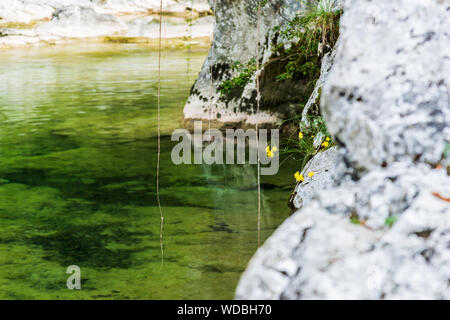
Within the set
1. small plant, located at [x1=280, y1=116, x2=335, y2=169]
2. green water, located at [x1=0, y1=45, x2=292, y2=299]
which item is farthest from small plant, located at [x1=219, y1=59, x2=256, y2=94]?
small plant, located at [x1=280, y1=116, x2=335, y2=169]

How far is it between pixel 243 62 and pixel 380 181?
586 centimetres

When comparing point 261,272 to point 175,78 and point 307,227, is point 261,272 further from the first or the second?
point 175,78

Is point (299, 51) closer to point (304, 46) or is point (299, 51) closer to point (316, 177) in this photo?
point (304, 46)

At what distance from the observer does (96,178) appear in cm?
539

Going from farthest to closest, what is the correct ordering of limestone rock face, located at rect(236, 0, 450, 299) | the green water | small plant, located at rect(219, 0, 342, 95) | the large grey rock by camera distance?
small plant, located at rect(219, 0, 342, 95) → the large grey rock → the green water → limestone rock face, located at rect(236, 0, 450, 299)

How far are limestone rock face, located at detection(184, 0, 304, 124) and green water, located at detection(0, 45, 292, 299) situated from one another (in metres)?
0.60

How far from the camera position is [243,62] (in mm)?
7371

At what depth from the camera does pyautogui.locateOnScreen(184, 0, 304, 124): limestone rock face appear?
6949 mm

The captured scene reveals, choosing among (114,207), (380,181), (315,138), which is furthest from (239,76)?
(380,181)

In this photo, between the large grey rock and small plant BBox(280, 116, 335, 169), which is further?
small plant BBox(280, 116, 335, 169)

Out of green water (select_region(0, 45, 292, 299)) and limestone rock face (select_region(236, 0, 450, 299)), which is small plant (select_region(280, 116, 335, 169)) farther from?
limestone rock face (select_region(236, 0, 450, 299))

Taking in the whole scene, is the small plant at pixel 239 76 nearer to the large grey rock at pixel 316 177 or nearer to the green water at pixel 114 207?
the green water at pixel 114 207

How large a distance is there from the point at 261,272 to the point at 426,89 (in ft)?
2.46
